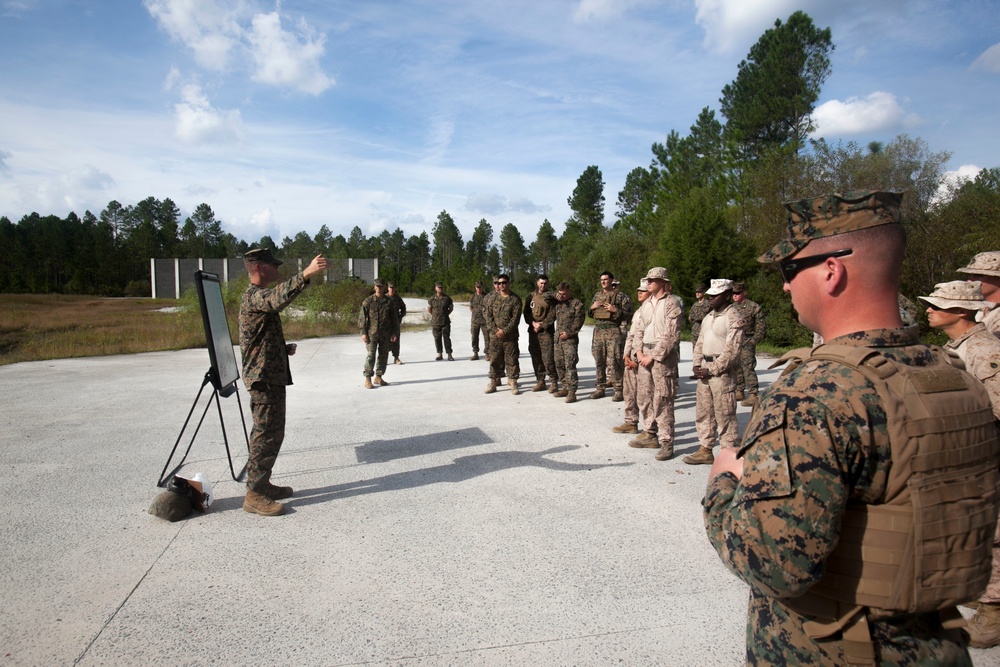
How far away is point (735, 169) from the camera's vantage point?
3397cm

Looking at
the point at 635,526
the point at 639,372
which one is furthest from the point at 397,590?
the point at 639,372

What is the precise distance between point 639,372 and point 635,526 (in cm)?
250

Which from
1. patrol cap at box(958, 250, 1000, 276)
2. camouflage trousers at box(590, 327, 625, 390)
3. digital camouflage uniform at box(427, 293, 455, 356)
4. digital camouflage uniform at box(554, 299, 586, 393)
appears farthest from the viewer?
digital camouflage uniform at box(427, 293, 455, 356)

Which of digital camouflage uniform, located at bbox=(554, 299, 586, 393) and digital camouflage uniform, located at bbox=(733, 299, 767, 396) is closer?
digital camouflage uniform, located at bbox=(733, 299, 767, 396)

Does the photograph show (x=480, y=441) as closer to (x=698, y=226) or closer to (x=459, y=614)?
(x=459, y=614)

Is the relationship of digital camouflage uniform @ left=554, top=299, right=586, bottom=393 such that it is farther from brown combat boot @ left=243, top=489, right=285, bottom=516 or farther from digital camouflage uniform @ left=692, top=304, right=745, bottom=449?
brown combat boot @ left=243, top=489, right=285, bottom=516

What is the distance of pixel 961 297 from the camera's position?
11.6 ft

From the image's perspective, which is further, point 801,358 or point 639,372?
point 639,372

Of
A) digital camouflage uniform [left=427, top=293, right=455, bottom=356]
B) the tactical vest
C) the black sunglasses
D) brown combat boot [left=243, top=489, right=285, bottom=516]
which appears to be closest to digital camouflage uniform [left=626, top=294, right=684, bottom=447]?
brown combat boot [left=243, top=489, right=285, bottom=516]

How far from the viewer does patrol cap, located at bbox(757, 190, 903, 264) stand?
1521 millimetres

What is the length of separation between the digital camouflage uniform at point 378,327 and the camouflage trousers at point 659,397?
5827 millimetres

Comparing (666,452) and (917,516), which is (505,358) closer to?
(666,452)

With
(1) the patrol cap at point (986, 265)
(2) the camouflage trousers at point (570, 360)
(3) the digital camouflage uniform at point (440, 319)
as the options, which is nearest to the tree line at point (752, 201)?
(1) the patrol cap at point (986, 265)

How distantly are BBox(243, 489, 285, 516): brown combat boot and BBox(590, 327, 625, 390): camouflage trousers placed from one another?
18.6 ft
